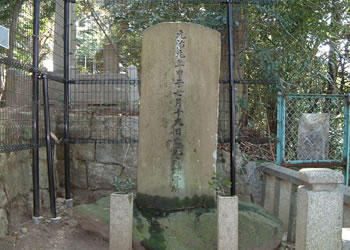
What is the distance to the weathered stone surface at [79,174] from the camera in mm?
4875

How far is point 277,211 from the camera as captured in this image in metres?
4.09

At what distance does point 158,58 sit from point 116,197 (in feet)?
5.86

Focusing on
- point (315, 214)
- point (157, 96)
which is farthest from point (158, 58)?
point (315, 214)

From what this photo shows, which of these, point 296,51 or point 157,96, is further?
point 296,51

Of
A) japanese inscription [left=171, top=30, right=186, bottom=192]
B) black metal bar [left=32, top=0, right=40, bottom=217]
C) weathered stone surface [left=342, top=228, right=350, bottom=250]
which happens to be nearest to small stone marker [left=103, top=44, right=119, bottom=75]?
black metal bar [left=32, top=0, right=40, bottom=217]

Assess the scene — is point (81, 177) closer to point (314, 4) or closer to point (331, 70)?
point (314, 4)

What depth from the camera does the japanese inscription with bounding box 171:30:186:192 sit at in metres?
3.56

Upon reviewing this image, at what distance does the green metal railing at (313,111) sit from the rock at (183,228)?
142 cm

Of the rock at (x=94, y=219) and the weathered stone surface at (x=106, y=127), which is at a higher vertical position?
the weathered stone surface at (x=106, y=127)

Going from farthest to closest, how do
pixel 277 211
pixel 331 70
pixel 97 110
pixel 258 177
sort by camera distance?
pixel 331 70 → pixel 97 110 → pixel 258 177 → pixel 277 211

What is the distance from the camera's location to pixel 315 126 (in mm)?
4496

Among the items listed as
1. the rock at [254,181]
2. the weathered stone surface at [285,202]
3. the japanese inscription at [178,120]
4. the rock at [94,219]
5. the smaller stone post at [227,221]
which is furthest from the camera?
the rock at [254,181]

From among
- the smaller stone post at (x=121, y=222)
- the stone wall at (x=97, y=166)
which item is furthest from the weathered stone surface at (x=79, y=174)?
the smaller stone post at (x=121, y=222)

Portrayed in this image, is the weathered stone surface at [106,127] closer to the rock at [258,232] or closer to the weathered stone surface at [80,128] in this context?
the weathered stone surface at [80,128]
